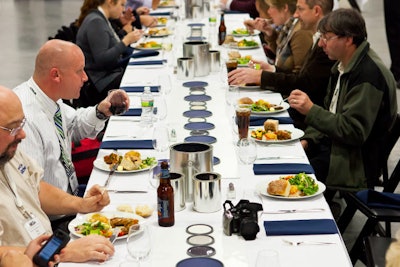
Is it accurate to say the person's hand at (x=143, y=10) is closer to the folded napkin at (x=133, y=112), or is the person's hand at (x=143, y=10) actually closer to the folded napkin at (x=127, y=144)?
the folded napkin at (x=133, y=112)

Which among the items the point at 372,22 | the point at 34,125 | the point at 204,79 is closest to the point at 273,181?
the point at 34,125

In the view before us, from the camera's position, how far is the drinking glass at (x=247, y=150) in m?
3.89

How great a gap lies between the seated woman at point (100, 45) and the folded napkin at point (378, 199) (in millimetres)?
3312

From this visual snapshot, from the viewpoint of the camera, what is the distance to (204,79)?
576cm

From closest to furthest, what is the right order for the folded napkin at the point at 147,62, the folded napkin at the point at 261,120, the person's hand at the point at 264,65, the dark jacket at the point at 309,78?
the folded napkin at the point at 261,120
the dark jacket at the point at 309,78
the person's hand at the point at 264,65
the folded napkin at the point at 147,62

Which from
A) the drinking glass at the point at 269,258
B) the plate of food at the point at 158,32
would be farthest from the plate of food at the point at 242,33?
the drinking glass at the point at 269,258

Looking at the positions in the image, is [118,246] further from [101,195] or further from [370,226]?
[370,226]

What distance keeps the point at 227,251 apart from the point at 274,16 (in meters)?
3.83

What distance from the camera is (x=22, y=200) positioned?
10.8 feet

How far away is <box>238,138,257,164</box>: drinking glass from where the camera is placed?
12.8 ft

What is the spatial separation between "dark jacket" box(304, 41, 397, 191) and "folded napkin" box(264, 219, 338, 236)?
4.58 ft

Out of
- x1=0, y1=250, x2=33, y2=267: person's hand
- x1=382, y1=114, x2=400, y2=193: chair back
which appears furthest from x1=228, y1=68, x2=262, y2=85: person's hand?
x1=0, y1=250, x2=33, y2=267: person's hand

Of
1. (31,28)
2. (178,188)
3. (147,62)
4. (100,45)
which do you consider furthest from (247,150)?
(31,28)

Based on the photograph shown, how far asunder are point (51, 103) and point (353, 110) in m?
1.79
